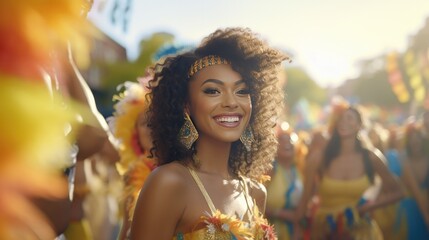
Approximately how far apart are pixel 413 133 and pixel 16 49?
7334 millimetres

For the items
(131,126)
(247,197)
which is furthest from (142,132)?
(247,197)

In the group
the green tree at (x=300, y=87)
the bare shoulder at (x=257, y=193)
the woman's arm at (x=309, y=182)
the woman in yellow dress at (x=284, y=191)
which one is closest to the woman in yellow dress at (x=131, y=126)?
the bare shoulder at (x=257, y=193)

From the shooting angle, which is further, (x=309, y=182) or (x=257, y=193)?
(x=309, y=182)

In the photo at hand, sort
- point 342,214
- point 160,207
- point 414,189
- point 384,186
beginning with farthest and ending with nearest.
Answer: point 414,189, point 384,186, point 342,214, point 160,207

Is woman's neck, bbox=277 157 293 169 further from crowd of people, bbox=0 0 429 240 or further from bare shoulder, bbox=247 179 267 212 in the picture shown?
bare shoulder, bbox=247 179 267 212

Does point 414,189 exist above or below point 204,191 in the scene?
below

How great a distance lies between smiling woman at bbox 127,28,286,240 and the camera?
223cm

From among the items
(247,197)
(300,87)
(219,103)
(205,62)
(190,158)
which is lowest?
(247,197)

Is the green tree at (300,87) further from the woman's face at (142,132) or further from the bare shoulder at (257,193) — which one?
the bare shoulder at (257,193)

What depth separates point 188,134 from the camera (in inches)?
99.1

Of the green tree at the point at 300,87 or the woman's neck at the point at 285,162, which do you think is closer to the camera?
the woman's neck at the point at 285,162

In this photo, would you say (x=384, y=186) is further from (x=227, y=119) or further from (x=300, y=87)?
(x=300, y=87)

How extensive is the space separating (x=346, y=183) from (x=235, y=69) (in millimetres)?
3615

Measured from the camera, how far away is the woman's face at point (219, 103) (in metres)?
2.47
